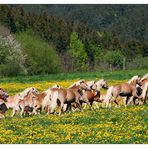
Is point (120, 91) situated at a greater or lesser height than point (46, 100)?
greater

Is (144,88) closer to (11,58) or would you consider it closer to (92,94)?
(92,94)

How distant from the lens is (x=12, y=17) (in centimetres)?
11806

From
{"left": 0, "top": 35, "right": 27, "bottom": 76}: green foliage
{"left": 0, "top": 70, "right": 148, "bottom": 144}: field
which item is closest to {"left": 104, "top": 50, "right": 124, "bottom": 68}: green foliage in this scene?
{"left": 0, "top": 35, "right": 27, "bottom": 76}: green foliage

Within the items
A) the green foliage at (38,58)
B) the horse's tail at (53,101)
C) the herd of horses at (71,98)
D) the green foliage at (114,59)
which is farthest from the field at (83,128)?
the green foliage at (114,59)

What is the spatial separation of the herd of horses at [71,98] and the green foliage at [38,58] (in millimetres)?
59720

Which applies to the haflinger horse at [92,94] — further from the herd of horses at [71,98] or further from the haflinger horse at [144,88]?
the haflinger horse at [144,88]

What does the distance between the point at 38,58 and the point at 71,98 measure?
64.8 m

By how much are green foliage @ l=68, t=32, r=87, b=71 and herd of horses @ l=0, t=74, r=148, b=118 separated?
92.7m

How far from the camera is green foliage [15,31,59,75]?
85.2 meters

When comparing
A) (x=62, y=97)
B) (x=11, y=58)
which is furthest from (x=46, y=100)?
(x=11, y=58)

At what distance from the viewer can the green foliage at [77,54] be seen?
11875cm

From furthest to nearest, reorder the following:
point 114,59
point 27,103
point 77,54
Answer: point 77,54, point 114,59, point 27,103

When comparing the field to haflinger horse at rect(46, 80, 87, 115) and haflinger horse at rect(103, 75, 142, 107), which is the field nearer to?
haflinger horse at rect(46, 80, 87, 115)

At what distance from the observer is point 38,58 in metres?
86.9
